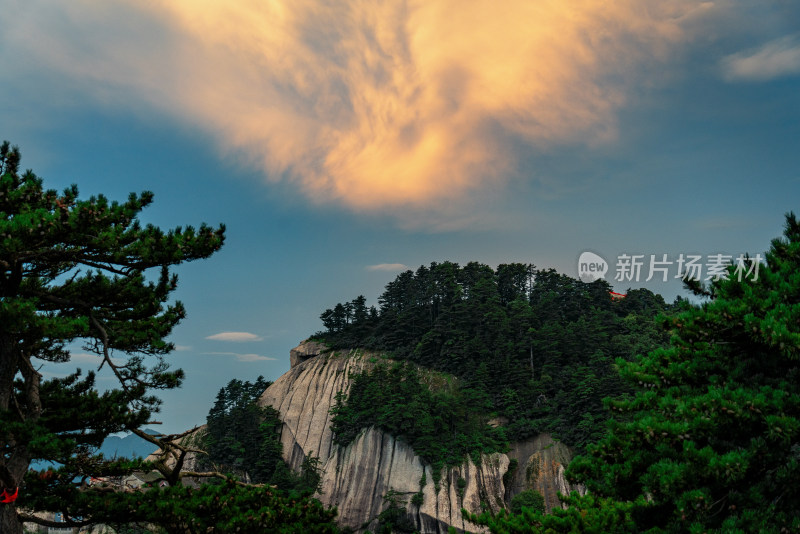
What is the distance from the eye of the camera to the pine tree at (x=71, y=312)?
779 centimetres

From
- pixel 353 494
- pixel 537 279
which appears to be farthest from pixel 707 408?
pixel 537 279

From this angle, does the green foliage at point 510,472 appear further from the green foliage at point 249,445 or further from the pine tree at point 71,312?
the pine tree at point 71,312

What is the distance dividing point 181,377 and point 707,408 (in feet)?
29.3

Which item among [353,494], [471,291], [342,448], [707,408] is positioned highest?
[471,291]

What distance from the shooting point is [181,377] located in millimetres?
10164

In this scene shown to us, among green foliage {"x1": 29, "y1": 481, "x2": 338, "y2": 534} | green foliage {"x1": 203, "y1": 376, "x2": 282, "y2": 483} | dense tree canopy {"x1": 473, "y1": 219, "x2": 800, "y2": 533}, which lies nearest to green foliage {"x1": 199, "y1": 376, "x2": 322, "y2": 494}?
green foliage {"x1": 203, "y1": 376, "x2": 282, "y2": 483}

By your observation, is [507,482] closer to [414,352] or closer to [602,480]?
[414,352]

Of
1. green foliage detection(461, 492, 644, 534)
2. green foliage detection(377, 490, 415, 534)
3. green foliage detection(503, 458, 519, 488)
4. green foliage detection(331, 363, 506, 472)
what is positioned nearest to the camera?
green foliage detection(461, 492, 644, 534)

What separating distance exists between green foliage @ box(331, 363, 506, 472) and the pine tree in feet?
105

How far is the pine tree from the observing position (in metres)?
7.79

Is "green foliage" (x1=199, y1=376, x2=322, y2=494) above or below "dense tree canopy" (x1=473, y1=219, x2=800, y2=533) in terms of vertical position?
below

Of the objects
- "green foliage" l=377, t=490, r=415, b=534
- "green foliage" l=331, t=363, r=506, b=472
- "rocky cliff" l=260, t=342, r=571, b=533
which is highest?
"green foliage" l=331, t=363, r=506, b=472

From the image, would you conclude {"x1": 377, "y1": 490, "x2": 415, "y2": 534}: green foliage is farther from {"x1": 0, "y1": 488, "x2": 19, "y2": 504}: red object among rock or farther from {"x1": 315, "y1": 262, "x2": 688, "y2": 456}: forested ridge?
{"x1": 0, "y1": 488, "x2": 19, "y2": 504}: red object among rock

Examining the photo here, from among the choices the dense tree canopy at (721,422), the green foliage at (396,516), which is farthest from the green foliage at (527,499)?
the dense tree canopy at (721,422)
